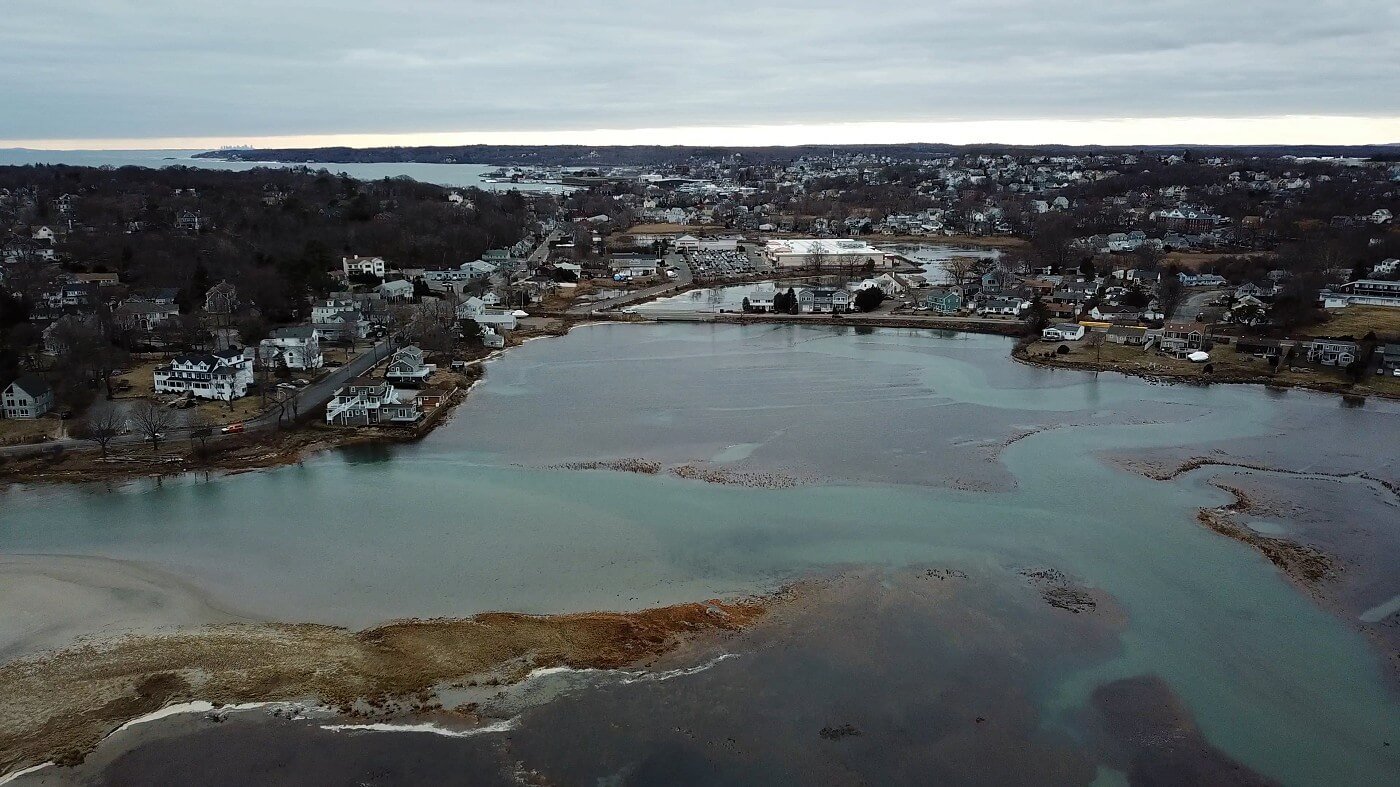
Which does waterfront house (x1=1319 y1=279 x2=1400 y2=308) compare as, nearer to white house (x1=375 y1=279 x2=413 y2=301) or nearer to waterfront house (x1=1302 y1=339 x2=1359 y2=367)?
waterfront house (x1=1302 y1=339 x2=1359 y2=367)

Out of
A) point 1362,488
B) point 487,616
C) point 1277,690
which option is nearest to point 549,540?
point 487,616

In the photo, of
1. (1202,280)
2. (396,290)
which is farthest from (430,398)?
(1202,280)

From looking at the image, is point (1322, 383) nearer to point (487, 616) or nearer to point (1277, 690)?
point (1277, 690)

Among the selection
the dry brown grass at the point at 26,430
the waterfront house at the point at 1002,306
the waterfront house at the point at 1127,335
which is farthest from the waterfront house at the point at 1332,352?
the dry brown grass at the point at 26,430

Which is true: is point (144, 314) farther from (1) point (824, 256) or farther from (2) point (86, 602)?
(1) point (824, 256)

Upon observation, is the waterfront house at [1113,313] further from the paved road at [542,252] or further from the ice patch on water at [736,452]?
the paved road at [542,252]

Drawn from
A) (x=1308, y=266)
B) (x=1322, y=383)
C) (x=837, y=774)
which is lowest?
(x=837, y=774)

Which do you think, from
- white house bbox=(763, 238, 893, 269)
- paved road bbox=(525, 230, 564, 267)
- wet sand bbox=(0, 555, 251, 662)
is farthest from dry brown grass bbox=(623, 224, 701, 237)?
wet sand bbox=(0, 555, 251, 662)
